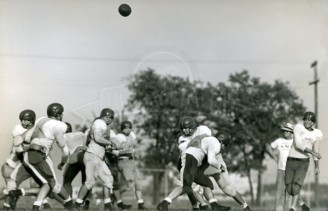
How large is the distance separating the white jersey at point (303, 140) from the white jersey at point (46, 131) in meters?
4.04

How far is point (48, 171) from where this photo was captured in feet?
41.2

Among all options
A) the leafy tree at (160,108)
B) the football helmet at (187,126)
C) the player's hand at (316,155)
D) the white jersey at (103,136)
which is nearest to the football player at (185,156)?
the football helmet at (187,126)

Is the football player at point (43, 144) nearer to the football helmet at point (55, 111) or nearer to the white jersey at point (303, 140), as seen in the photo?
the football helmet at point (55, 111)

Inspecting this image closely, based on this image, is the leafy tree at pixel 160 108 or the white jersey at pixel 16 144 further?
the leafy tree at pixel 160 108

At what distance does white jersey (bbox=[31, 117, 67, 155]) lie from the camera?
12.4m

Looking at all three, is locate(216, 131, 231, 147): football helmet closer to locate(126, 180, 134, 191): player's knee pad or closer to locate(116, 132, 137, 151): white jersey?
locate(116, 132, 137, 151): white jersey

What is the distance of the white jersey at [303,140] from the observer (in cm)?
1306

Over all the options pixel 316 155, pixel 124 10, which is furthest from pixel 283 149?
pixel 124 10

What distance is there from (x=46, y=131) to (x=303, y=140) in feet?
14.6

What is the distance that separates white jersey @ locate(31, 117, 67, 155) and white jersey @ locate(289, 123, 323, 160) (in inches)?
159

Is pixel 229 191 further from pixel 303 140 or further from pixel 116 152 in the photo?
pixel 116 152

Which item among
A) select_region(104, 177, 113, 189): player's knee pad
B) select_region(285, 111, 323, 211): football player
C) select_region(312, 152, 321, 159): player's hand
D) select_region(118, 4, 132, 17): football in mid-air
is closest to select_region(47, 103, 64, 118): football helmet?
select_region(104, 177, 113, 189): player's knee pad

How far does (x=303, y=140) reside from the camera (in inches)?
516

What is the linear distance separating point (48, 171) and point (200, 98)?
3824 centimetres
